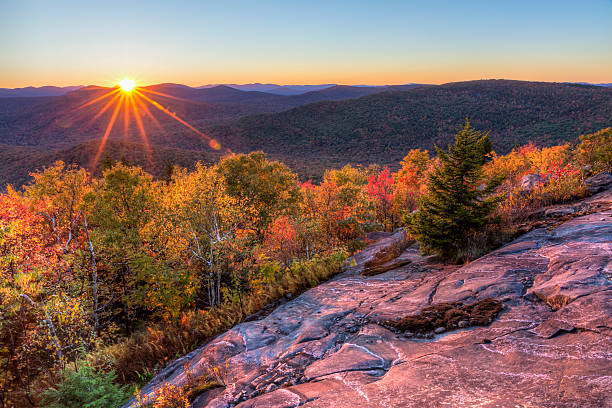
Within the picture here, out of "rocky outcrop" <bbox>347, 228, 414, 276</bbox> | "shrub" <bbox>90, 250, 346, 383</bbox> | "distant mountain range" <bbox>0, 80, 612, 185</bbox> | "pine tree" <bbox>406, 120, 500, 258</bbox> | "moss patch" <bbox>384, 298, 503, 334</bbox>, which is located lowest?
"shrub" <bbox>90, 250, 346, 383</bbox>

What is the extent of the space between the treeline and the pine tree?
0.15 feet

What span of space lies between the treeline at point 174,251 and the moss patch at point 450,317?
278 centimetres

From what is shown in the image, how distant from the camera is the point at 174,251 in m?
12.7

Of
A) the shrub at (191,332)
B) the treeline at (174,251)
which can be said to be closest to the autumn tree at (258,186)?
the treeline at (174,251)

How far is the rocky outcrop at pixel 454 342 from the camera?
124 inches

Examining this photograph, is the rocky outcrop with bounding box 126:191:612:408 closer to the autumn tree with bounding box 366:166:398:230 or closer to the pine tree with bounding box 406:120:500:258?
the pine tree with bounding box 406:120:500:258

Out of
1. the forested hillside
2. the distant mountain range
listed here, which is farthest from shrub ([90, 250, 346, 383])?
the forested hillside

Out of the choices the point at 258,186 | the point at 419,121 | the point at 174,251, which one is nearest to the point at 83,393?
the point at 174,251

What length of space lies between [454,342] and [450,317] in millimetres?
670

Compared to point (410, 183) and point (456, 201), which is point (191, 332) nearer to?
point (456, 201)

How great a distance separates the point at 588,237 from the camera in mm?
6078

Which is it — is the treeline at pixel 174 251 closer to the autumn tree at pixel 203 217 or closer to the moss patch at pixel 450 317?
the autumn tree at pixel 203 217

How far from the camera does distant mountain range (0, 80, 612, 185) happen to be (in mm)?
75875

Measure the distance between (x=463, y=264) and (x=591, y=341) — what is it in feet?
12.8
